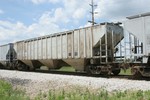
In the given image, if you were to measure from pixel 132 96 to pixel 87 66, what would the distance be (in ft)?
37.0

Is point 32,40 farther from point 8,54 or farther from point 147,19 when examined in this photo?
point 147,19

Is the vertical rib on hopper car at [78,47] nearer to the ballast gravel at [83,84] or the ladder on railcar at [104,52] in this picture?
the ladder on railcar at [104,52]

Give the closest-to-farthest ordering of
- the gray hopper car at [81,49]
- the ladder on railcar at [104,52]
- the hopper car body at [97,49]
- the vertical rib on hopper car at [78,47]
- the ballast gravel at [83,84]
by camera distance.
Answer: the ballast gravel at [83,84] → the hopper car body at [97,49] → the ladder on railcar at [104,52] → the gray hopper car at [81,49] → the vertical rib on hopper car at [78,47]

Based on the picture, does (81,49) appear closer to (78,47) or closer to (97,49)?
(78,47)

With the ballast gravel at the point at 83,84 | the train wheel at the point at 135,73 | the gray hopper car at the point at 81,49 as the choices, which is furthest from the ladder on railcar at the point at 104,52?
the ballast gravel at the point at 83,84

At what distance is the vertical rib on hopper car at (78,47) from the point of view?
19.1m

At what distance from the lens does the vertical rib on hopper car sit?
62.6ft

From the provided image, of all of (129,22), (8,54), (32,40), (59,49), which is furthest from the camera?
(8,54)

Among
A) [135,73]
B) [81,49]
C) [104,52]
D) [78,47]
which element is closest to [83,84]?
[135,73]

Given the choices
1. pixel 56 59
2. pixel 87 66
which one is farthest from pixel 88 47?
pixel 56 59

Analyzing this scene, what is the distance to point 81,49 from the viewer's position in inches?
833

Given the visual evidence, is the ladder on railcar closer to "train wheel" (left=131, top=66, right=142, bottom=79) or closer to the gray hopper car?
the gray hopper car

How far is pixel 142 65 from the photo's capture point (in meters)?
15.5

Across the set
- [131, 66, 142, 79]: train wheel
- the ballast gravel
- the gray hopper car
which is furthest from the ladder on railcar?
the ballast gravel
